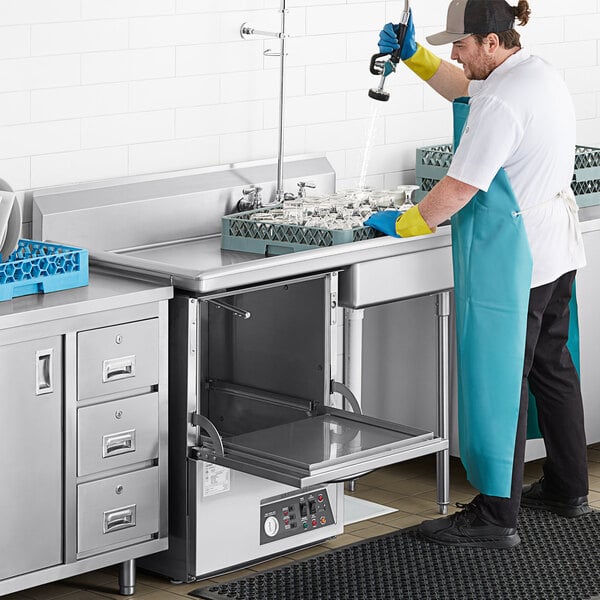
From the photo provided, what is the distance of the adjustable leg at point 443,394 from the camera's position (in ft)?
15.1

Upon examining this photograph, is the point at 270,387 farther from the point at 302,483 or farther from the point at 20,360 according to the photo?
the point at 20,360

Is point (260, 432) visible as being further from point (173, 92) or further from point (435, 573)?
point (173, 92)

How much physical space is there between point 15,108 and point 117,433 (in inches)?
39.0

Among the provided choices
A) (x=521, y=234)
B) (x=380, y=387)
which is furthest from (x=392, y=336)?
(x=521, y=234)

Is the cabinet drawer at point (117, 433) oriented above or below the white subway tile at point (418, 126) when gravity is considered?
below

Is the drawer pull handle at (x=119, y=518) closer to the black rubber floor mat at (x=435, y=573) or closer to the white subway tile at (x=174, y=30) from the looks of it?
the black rubber floor mat at (x=435, y=573)

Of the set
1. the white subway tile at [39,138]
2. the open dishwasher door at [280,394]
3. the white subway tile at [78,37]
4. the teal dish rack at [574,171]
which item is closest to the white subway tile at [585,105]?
the teal dish rack at [574,171]

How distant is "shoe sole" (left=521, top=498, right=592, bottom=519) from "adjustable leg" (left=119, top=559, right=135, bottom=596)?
1.40 metres

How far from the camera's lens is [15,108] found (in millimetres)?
4059

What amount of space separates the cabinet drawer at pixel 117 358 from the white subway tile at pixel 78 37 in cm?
90

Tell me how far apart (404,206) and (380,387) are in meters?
0.75

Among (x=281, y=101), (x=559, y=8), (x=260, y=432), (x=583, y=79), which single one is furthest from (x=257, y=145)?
(x=583, y=79)

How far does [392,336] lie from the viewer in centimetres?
493

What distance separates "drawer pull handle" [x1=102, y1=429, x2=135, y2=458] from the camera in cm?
→ 373
